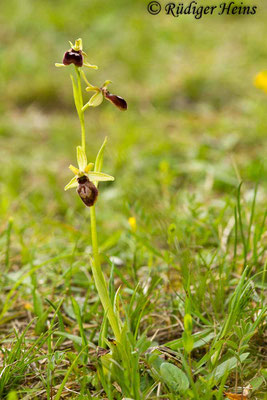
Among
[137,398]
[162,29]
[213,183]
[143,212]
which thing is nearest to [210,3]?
[162,29]

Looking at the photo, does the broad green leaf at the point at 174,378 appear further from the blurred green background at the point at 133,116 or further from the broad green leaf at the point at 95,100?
the broad green leaf at the point at 95,100

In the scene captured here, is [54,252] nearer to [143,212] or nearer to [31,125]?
[143,212]

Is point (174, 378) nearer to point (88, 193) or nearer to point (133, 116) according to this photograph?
point (88, 193)

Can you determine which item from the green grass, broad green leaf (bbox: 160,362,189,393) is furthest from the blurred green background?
broad green leaf (bbox: 160,362,189,393)

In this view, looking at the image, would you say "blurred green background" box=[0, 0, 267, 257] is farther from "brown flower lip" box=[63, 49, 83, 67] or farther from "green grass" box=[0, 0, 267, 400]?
"brown flower lip" box=[63, 49, 83, 67]
